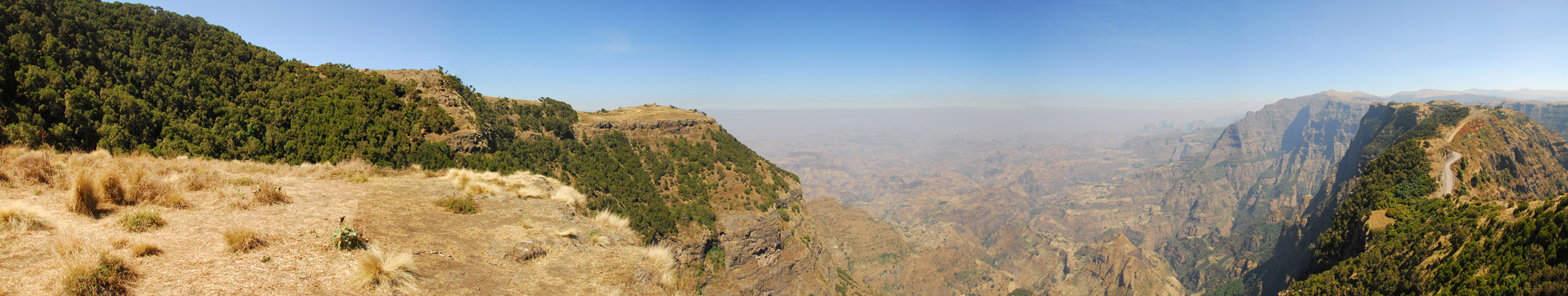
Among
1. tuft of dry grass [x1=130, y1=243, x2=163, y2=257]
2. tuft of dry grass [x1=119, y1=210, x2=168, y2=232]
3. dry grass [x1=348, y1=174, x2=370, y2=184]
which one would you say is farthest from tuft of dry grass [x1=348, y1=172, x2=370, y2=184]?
tuft of dry grass [x1=130, y1=243, x2=163, y2=257]

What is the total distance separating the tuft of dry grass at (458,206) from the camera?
1154cm

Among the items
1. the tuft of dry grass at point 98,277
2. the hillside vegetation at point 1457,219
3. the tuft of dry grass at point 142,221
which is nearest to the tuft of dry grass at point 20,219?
the tuft of dry grass at point 142,221

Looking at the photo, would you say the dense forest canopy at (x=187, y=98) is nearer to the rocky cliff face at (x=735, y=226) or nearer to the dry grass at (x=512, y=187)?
the dry grass at (x=512, y=187)

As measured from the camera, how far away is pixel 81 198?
7.72 meters

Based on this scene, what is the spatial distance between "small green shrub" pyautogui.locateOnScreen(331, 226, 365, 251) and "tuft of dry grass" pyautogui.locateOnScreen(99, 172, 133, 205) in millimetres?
3975

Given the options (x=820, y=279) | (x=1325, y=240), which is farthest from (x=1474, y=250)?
(x=820, y=279)

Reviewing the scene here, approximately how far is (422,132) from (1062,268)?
8003 inches

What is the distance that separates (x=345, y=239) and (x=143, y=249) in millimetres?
1928

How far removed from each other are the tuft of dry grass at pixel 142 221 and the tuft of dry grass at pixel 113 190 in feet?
2.99

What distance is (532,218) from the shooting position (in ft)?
39.4


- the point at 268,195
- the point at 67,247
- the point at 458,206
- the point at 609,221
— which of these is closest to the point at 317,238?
the point at 67,247

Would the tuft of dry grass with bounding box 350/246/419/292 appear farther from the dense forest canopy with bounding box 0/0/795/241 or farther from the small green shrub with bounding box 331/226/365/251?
the dense forest canopy with bounding box 0/0/795/241

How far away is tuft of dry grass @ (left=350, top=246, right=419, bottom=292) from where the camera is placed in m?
6.60

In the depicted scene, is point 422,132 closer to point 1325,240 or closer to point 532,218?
point 532,218
